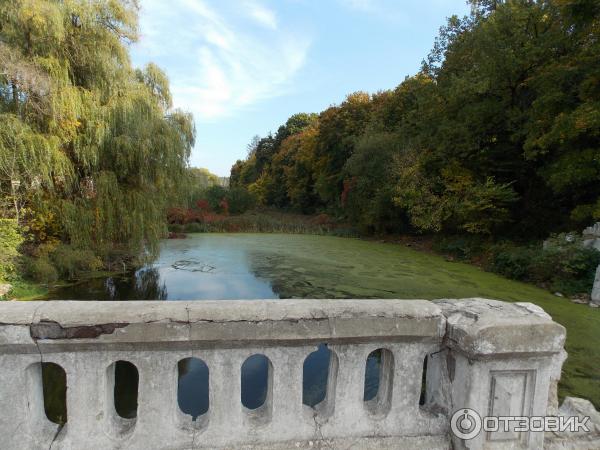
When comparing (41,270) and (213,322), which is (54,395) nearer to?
(213,322)

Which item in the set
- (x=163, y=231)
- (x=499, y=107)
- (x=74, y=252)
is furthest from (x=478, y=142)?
(x=74, y=252)

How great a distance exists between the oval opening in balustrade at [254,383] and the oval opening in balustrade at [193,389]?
Answer: 1.52ft

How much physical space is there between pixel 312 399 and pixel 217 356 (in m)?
3.00

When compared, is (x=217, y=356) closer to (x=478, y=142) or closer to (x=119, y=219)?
(x=119, y=219)

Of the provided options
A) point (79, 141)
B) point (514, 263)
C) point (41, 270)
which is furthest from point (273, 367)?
point (514, 263)

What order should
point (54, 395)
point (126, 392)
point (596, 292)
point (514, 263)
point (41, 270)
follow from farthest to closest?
1. point (514, 263)
2. point (41, 270)
3. point (596, 292)
4. point (126, 392)
5. point (54, 395)

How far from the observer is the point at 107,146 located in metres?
8.05

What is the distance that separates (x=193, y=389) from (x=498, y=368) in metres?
3.81

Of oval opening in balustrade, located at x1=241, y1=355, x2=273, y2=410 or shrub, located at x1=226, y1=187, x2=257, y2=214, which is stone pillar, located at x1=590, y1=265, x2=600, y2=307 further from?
shrub, located at x1=226, y1=187, x2=257, y2=214

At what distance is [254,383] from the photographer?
4312 millimetres

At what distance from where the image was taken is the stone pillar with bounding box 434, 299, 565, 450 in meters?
1.37

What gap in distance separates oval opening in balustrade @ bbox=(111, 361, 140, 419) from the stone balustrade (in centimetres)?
256

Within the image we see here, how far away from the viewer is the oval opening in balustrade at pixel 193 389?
153 inches

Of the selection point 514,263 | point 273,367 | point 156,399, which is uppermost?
point 273,367
